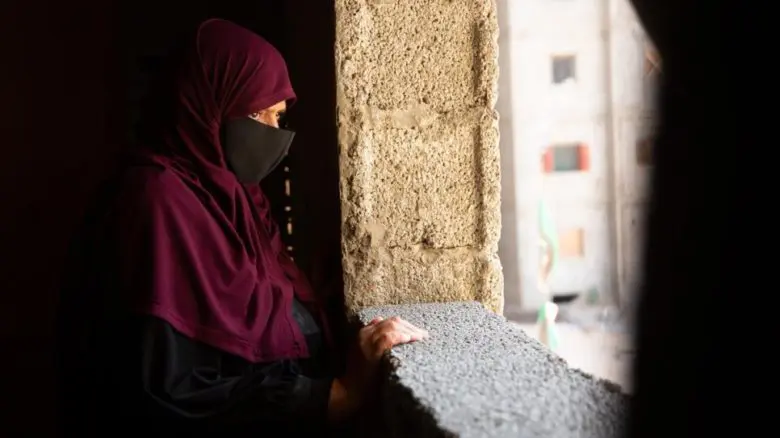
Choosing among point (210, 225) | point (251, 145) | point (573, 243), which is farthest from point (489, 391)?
point (573, 243)

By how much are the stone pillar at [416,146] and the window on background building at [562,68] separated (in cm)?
123

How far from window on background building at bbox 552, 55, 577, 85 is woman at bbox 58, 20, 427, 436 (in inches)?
55.3

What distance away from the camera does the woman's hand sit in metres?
1.07

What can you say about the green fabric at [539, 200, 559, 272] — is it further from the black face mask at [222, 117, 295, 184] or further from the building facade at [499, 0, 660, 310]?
the black face mask at [222, 117, 295, 184]

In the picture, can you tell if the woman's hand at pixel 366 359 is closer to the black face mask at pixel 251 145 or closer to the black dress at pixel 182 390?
the black dress at pixel 182 390

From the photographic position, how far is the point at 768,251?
0.29 metres

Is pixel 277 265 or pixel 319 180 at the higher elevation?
pixel 319 180

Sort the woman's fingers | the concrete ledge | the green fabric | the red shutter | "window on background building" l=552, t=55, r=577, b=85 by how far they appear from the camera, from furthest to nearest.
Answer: the red shutter
"window on background building" l=552, t=55, r=577, b=85
the green fabric
the woman's fingers
the concrete ledge

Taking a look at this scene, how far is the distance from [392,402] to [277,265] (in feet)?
1.97

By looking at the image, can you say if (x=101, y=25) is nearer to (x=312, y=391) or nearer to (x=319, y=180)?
(x=319, y=180)

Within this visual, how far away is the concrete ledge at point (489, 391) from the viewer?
26.1 inches

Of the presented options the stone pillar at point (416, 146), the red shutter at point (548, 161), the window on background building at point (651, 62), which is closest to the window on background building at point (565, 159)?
the red shutter at point (548, 161)

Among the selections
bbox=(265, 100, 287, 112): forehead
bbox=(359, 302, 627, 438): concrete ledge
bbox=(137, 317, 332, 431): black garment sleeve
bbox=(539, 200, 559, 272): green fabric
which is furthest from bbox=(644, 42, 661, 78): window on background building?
bbox=(539, 200, 559, 272): green fabric

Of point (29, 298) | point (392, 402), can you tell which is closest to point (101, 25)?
point (29, 298)
